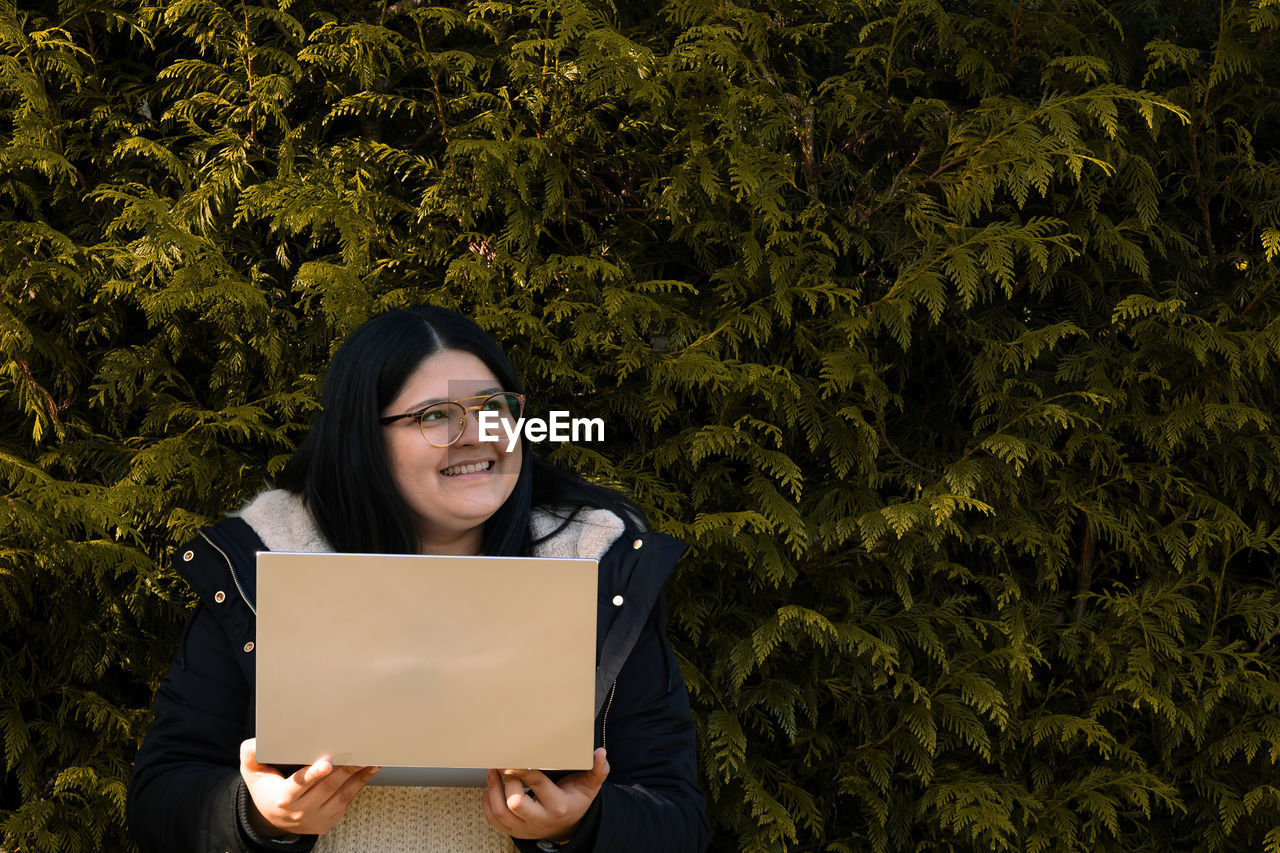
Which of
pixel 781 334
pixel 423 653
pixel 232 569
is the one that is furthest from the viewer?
pixel 781 334

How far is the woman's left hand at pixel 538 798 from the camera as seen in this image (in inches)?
55.4

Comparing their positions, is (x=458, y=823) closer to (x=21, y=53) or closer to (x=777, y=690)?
(x=777, y=690)

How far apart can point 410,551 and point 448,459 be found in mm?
188

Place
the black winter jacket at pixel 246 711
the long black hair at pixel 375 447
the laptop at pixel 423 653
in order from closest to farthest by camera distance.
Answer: the laptop at pixel 423 653, the black winter jacket at pixel 246 711, the long black hair at pixel 375 447

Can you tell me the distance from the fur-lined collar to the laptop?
0.42 metres

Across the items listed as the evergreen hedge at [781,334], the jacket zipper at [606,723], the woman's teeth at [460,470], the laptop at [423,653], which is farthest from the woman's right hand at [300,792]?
the evergreen hedge at [781,334]

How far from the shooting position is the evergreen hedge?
101 inches

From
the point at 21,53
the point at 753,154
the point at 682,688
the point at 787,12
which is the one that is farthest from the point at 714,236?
the point at 21,53

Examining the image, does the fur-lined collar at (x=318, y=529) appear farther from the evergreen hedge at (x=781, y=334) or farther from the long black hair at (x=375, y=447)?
the evergreen hedge at (x=781, y=334)

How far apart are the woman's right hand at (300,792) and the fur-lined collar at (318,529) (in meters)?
0.40

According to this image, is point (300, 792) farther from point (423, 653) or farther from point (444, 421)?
point (444, 421)

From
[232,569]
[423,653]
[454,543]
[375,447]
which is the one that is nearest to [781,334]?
[454,543]

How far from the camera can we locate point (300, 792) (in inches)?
54.3

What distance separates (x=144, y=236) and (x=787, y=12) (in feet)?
5.73
